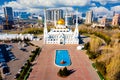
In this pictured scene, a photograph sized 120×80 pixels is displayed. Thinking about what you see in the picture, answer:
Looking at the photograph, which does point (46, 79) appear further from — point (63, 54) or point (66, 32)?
point (66, 32)

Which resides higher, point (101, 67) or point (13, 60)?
point (13, 60)

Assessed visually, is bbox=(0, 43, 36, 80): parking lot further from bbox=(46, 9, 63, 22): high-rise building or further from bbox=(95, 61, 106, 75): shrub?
bbox=(46, 9, 63, 22): high-rise building

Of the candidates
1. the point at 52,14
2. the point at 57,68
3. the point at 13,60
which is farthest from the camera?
the point at 52,14

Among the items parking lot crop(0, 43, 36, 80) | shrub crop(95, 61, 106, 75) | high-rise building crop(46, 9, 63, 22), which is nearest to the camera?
shrub crop(95, 61, 106, 75)

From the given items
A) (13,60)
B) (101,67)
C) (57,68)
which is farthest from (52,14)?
(101,67)

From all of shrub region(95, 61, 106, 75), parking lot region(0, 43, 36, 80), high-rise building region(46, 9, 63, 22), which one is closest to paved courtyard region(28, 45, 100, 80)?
shrub region(95, 61, 106, 75)

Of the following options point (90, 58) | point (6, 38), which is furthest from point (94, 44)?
point (6, 38)

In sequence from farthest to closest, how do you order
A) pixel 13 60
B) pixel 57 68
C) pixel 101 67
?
pixel 13 60, pixel 57 68, pixel 101 67

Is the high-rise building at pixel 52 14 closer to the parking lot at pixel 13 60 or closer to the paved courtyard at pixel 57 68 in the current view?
the parking lot at pixel 13 60

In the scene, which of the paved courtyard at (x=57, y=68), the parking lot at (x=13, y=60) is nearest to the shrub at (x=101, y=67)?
the paved courtyard at (x=57, y=68)

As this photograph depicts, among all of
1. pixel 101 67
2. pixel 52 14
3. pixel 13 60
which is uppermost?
pixel 52 14

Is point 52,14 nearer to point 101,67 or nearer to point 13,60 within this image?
point 13,60

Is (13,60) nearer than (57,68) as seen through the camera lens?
No

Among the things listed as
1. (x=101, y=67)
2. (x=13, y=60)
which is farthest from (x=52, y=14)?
(x=101, y=67)
